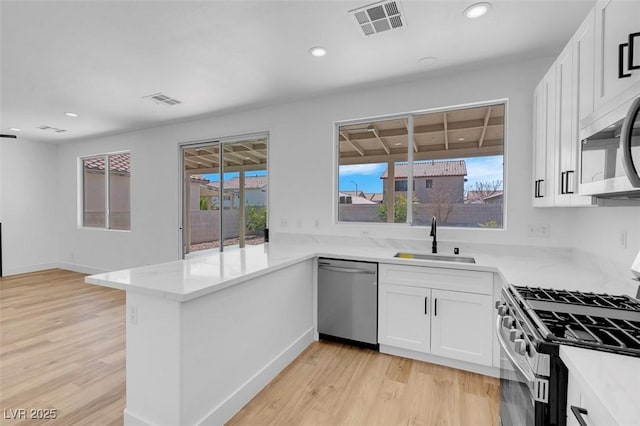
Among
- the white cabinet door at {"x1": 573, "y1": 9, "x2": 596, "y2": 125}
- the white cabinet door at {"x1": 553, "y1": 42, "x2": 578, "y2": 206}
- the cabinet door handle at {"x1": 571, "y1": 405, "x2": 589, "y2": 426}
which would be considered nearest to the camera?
the cabinet door handle at {"x1": 571, "y1": 405, "x2": 589, "y2": 426}

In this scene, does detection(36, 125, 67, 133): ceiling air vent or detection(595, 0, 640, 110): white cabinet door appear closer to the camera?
detection(595, 0, 640, 110): white cabinet door

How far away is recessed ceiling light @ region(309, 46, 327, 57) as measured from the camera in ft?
8.37

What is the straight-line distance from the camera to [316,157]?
375 cm

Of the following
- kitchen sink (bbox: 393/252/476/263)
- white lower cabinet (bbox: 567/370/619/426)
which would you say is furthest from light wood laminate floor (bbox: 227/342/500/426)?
white lower cabinet (bbox: 567/370/619/426)

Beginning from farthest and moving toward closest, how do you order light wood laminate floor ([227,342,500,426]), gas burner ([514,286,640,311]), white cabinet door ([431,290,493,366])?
1. white cabinet door ([431,290,493,366])
2. light wood laminate floor ([227,342,500,426])
3. gas burner ([514,286,640,311])

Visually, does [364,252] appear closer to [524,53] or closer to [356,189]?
[356,189]

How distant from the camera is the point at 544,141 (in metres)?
2.37

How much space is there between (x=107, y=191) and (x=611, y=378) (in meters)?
7.24

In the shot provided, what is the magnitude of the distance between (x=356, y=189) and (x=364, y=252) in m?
0.95

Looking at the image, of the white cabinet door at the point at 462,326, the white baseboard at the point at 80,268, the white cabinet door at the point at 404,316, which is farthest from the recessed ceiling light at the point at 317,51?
the white baseboard at the point at 80,268

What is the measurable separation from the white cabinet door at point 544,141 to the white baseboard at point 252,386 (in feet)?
7.83

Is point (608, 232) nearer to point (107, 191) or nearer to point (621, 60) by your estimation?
point (621, 60)

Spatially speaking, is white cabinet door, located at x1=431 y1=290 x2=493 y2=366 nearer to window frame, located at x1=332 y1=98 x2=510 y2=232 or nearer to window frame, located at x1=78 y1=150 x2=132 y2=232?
window frame, located at x1=332 y1=98 x2=510 y2=232

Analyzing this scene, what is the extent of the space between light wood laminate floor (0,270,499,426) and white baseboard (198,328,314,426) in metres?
0.05
